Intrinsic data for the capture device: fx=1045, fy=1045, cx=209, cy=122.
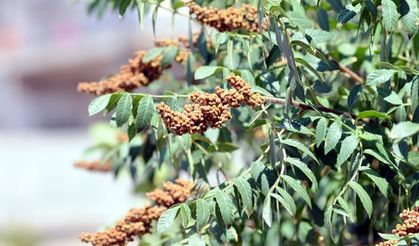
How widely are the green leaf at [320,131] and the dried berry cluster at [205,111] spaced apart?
174 mm

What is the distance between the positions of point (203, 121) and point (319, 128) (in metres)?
0.26

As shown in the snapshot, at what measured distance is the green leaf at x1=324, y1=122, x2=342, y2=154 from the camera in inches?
74.2

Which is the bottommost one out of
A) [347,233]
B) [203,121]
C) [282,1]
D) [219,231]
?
[347,233]

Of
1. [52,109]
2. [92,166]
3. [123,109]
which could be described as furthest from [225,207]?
[52,109]

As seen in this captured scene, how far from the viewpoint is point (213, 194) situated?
190 cm

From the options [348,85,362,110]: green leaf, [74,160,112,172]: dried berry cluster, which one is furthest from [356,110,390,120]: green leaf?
[74,160,112,172]: dried berry cluster

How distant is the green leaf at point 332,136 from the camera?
6.18ft

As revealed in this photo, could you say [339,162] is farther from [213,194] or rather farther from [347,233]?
[347,233]

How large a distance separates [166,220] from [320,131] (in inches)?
12.8

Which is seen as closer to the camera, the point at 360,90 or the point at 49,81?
the point at 360,90

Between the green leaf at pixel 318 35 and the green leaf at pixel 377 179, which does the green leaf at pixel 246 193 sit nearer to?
the green leaf at pixel 377 179

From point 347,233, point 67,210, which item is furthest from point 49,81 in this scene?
point 347,233

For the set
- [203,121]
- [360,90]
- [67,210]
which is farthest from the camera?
[67,210]

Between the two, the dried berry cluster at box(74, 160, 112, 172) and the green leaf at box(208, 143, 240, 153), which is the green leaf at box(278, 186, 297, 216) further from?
the dried berry cluster at box(74, 160, 112, 172)
